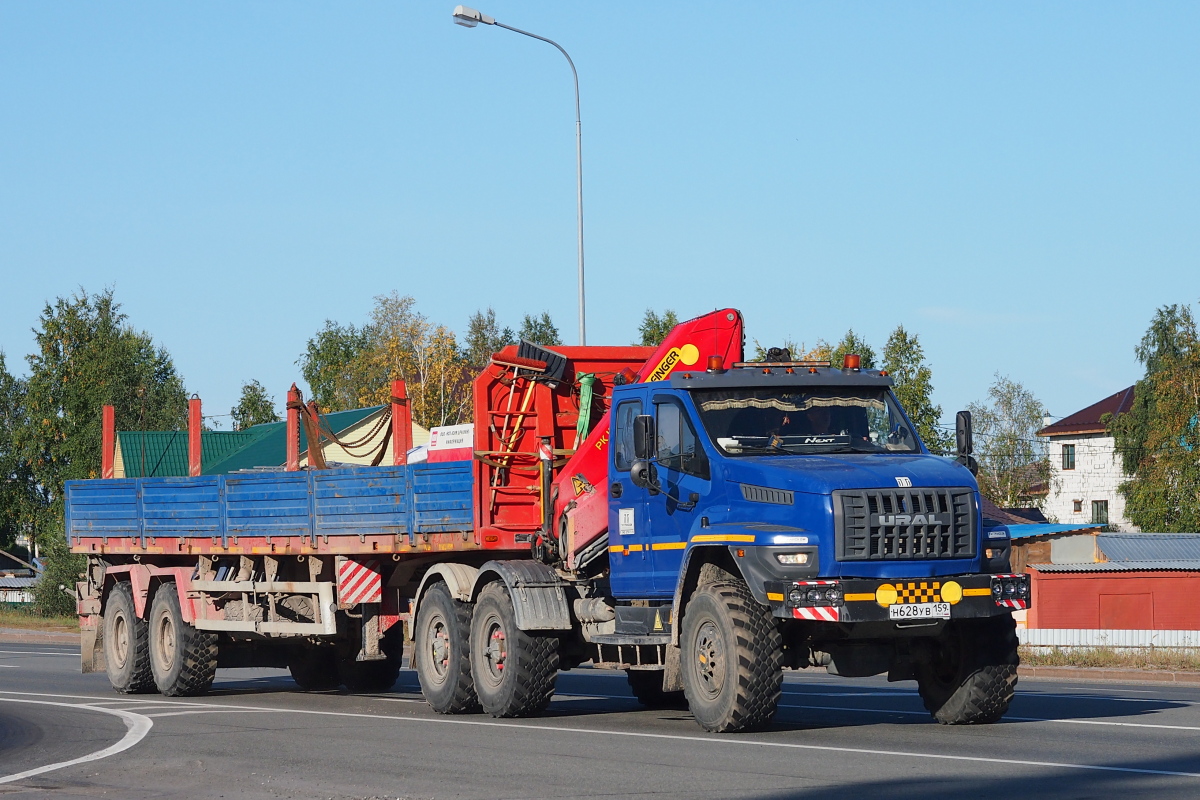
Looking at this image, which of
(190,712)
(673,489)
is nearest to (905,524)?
(673,489)

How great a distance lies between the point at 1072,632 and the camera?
104 feet

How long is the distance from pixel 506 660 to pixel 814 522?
13.1 feet

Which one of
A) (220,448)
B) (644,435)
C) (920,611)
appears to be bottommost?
(920,611)

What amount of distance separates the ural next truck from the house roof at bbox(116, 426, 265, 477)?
1050 cm

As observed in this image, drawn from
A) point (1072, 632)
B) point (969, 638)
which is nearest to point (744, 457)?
point (969, 638)

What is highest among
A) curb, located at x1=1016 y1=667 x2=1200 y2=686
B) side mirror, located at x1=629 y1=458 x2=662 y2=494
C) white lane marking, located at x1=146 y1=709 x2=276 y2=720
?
side mirror, located at x1=629 y1=458 x2=662 y2=494

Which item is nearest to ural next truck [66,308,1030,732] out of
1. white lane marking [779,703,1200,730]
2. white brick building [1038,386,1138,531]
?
white lane marking [779,703,1200,730]

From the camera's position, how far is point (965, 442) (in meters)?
13.3

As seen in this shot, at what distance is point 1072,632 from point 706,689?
21110 mm

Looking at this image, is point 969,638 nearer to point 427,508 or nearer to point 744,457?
point 744,457

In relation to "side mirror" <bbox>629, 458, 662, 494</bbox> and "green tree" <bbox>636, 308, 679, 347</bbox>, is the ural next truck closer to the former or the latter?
"side mirror" <bbox>629, 458, 662, 494</bbox>

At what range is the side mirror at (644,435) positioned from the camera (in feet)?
42.7

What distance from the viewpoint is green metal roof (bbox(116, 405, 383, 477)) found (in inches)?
1144

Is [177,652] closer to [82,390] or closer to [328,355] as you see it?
[82,390]
